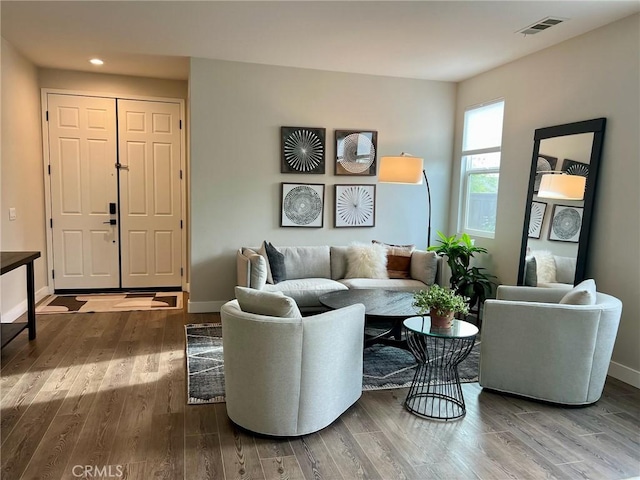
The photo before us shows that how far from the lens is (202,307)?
16.7ft

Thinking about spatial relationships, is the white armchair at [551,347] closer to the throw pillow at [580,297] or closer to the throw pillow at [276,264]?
the throw pillow at [580,297]

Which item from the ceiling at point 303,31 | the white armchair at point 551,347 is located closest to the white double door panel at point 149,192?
the ceiling at point 303,31

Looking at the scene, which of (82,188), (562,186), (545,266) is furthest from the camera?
(82,188)

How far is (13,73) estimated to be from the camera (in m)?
4.57

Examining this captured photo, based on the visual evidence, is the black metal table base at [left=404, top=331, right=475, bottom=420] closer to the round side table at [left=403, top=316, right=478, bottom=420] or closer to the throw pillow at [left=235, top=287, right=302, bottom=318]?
the round side table at [left=403, top=316, right=478, bottom=420]

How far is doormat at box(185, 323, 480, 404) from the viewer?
3143 mm

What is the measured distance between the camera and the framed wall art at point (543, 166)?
4152 millimetres

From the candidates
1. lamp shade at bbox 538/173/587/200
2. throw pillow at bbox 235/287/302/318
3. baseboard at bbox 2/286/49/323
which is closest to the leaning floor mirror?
lamp shade at bbox 538/173/587/200

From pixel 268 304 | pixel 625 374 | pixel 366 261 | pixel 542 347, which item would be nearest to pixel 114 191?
pixel 366 261

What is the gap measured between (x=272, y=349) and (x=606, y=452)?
1.86 metres

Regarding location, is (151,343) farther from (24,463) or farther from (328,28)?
(328,28)

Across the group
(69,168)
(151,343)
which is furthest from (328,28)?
(69,168)

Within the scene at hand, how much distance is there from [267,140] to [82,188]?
2.43 meters

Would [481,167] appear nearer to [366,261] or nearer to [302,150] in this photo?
[366,261]
